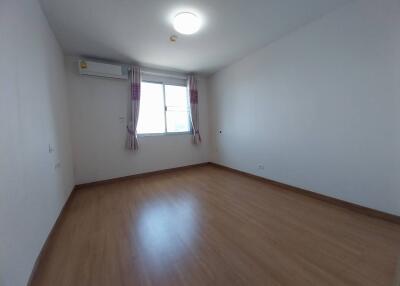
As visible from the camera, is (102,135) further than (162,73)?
No

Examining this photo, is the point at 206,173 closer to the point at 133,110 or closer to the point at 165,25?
the point at 133,110

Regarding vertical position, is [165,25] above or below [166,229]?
above

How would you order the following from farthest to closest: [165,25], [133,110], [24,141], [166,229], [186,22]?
[133,110], [165,25], [186,22], [166,229], [24,141]

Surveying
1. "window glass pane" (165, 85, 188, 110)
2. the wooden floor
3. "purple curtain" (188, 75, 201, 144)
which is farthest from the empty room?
"purple curtain" (188, 75, 201, 144)

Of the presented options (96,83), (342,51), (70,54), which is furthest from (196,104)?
(342,51)

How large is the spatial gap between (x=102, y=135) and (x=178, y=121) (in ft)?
5.82

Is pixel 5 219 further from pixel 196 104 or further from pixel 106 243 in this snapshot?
pixel 196 104

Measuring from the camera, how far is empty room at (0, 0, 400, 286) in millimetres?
1268

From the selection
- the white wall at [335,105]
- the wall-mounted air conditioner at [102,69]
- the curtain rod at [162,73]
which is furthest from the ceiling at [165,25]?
the curtain rod at [162,73]

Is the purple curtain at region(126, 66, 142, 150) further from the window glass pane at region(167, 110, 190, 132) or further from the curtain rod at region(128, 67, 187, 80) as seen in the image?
the window glass pane at region(167, 110, 190, 132)

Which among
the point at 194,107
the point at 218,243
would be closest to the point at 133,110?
the point at 194,107

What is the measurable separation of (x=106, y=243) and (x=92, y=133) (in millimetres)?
2384

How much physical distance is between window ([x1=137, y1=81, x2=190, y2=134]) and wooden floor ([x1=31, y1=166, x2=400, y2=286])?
6.28 feet

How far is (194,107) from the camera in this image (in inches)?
176
